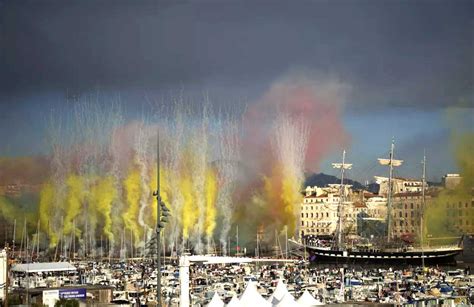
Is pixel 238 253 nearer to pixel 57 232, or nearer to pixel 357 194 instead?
pixel 57 232

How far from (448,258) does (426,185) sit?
17.0 metres

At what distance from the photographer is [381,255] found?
8681cm

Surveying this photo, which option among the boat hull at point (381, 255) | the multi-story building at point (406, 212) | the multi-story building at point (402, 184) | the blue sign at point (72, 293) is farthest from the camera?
the multi-story building at point (402, 184)

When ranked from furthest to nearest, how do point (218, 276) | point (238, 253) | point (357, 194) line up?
point (357, 194) → point (238, 253) → point (218, 276)

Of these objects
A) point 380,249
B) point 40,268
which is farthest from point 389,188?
point 40,268

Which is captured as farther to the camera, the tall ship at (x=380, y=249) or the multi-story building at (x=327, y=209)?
the multi-story building at (x=327, y=209)

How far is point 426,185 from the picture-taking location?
99000 millimetres

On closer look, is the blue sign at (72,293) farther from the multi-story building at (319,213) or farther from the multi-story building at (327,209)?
the multi-story building at (319,213)

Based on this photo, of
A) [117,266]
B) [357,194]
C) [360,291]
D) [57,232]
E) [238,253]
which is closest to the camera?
[360,291]

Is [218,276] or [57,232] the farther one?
[57,232]

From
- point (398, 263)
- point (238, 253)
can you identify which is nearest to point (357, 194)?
point (398, 263)

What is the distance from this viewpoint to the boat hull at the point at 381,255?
273 feet

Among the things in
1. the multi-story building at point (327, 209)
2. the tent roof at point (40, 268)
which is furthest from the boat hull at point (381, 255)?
the tent roof at point (40, 268)

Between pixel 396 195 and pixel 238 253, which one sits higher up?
pixel 396 195
